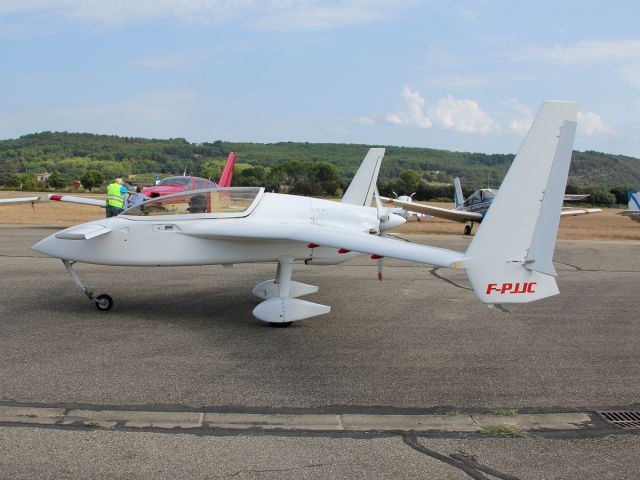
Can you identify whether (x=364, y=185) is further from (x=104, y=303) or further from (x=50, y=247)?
(x=50, y=247)

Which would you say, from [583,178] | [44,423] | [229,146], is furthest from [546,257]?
[229,146]

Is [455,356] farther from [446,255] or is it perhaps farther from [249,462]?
[249,462]

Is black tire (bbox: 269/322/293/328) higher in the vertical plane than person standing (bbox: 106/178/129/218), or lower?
lower

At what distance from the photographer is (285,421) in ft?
18.6

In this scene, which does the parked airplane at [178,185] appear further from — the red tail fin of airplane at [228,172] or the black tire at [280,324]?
the black tire at [280,324]

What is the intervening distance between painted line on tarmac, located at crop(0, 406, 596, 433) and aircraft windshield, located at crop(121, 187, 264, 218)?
13.9 feet

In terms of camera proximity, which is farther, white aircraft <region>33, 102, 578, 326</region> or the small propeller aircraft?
the small propeller aircraft

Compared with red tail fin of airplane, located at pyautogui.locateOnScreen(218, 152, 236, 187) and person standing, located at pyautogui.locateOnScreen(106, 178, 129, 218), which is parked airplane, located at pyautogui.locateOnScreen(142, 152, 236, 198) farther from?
person standing, located at pyautogui.locateOnScreen(106, 178, 129, 218)

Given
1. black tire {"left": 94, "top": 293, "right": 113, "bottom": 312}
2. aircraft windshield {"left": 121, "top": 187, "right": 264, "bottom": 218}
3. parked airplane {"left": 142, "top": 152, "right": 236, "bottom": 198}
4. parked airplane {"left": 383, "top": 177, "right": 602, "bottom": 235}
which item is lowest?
black tire {"left": 94, "top": 293, "right": 113, "bottom": 312}

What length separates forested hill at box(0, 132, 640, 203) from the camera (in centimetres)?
9650

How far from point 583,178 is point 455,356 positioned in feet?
375

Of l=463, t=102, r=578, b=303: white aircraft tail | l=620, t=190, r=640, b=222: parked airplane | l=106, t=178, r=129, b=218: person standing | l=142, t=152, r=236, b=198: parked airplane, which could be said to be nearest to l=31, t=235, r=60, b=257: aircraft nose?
l=463, t=102, r=578, b=303: white aircraft tail

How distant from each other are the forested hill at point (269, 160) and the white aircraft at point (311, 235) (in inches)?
2580

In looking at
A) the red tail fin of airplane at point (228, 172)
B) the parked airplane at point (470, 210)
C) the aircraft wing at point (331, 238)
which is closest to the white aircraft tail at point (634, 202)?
the parked airplane at point (470, 210)
